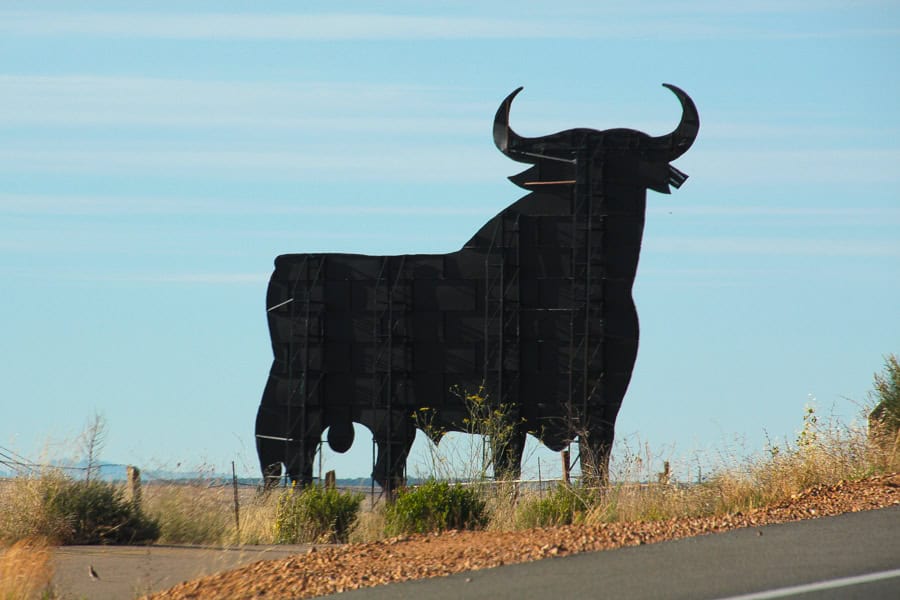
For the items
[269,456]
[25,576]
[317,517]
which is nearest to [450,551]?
[25,576]

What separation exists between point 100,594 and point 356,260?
554 inches

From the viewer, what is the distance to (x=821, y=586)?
828 cm

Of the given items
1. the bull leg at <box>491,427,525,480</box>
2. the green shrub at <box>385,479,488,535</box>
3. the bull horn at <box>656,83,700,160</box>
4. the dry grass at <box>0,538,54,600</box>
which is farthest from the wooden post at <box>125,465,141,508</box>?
the bull horn at <box>656,83,700,160</box>

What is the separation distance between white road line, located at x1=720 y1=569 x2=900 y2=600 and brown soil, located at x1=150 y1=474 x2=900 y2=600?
2.32 metres

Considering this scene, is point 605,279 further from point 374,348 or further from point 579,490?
point 579,490

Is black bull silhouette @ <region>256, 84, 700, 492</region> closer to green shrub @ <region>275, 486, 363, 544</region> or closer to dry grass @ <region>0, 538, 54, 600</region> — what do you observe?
green shrub @ <region>275, 486, 363, 544</region>

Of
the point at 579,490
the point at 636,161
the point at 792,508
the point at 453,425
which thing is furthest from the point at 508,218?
the point at 792,508

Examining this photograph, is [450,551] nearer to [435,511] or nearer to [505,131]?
[435,511]

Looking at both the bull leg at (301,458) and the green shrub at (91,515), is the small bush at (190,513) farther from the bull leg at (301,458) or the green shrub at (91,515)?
the bull leg at (301,458)

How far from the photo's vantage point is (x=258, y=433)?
81.3 ft

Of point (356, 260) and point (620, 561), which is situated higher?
point (356, 260)

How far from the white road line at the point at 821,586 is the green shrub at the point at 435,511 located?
6.60m

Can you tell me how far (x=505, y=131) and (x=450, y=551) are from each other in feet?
44.7

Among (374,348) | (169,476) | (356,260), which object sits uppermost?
(356,260)
